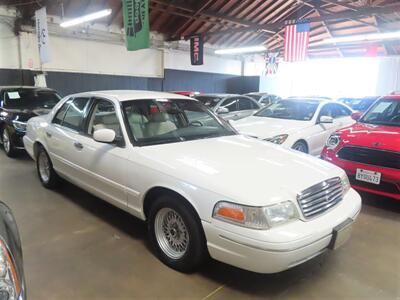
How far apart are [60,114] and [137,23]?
4233 millimetres

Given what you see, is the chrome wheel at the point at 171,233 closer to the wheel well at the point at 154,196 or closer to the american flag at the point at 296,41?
the wheel well at the point at 154,196

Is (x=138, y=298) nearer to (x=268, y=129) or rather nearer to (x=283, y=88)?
(x=268, y=129)

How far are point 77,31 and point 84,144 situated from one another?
10.5 m

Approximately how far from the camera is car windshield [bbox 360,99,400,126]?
179 inches

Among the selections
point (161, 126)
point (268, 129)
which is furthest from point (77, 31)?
point (161, 126)

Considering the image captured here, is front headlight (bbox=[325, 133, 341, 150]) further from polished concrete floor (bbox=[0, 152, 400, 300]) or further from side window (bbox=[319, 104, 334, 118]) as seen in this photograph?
side window (bbox=[319, 104, 334, 118])

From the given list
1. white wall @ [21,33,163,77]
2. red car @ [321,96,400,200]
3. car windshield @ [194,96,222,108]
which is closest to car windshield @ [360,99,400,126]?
red car @ [321,96,400,200]

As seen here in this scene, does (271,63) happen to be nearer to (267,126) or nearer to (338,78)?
(338,78)

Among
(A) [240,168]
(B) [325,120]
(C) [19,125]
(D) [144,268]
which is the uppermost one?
(B) [325,120]

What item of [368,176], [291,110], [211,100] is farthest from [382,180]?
[211,100]

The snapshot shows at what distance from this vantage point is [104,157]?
3.09 meters

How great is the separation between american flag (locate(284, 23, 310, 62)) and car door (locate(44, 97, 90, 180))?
360 inches

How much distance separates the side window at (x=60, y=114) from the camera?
407cm

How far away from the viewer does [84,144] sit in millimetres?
3391
